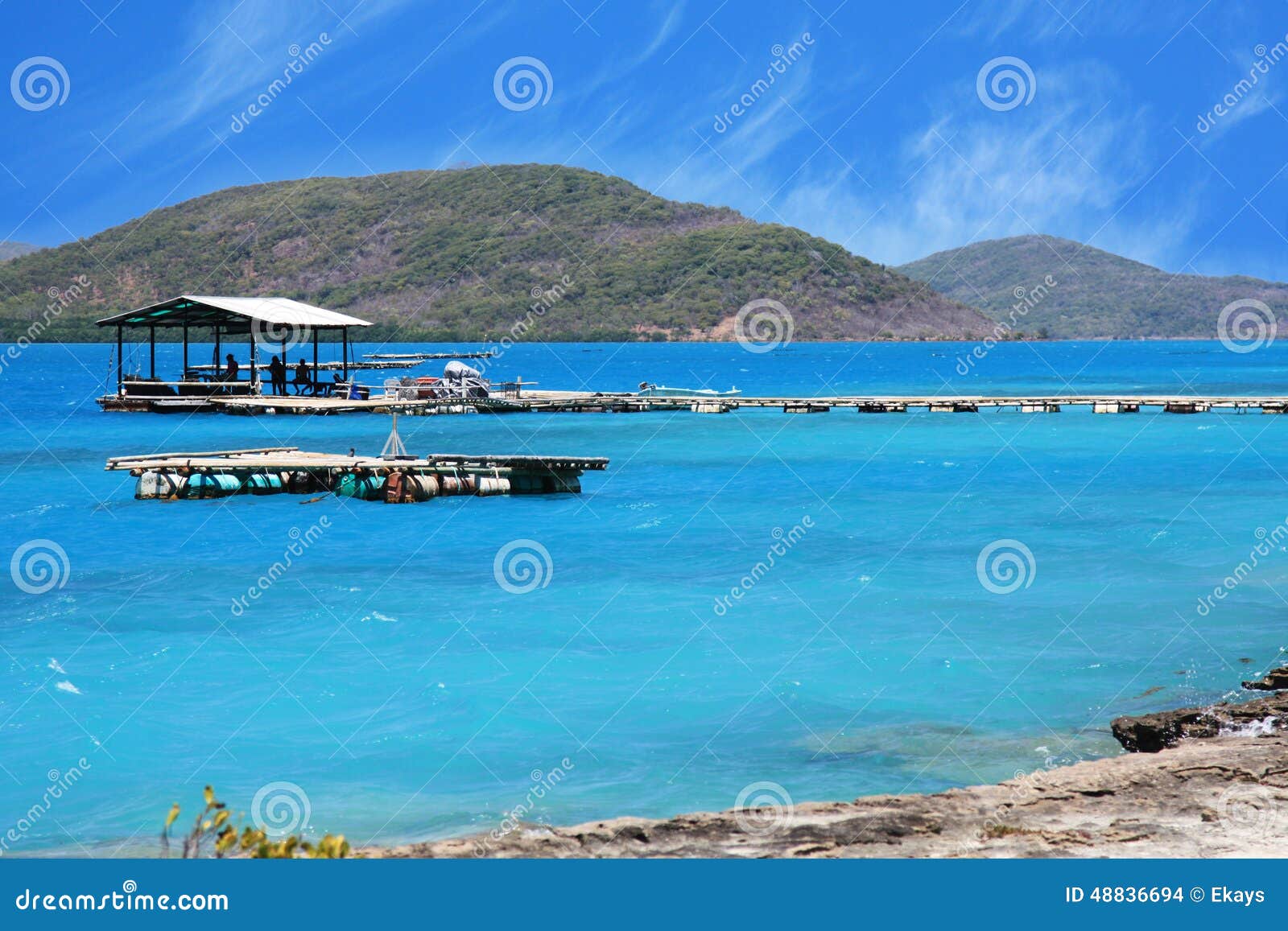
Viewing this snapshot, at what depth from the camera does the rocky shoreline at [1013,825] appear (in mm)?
7410

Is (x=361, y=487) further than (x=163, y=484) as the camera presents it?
Yes

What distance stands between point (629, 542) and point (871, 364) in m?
107

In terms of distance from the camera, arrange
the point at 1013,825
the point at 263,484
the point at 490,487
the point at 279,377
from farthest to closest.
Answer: the point at 279,377 → the point at 490,487 → the point at 263,484 → the point at 1013,825

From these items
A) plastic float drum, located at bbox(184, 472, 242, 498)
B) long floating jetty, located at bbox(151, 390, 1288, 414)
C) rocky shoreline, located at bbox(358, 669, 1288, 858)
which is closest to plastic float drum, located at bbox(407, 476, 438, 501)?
plastic float drum, located at bbox(184, 472, 242, 498)

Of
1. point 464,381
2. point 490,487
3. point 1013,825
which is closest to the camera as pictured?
point 1013,825

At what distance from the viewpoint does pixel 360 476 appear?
28562 mm

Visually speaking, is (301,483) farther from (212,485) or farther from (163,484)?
(163,484)

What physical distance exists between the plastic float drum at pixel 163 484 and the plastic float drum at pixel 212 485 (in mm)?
209

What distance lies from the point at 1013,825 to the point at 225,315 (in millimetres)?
43279

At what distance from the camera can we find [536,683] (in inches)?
538

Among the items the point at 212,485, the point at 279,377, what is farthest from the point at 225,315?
the point at 212,485

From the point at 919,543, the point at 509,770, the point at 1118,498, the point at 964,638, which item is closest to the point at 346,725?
the point at 509,770

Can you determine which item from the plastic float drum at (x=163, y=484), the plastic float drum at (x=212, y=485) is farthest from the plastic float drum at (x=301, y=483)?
the plastic float drum at (x=163, y=484)

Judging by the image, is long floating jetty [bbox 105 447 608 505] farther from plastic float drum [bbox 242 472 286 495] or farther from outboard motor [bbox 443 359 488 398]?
outboard motor [bbox 443 359 488 398]
